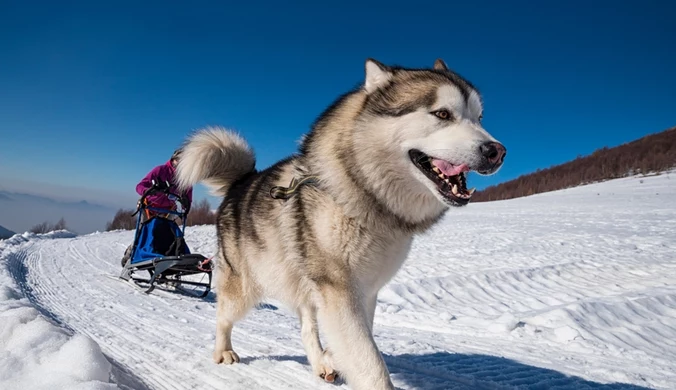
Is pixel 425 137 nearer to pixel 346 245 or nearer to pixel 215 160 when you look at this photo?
pixel 346 245

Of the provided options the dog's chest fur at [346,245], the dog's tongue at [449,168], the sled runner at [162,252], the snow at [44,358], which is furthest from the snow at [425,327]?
the dog's tongue at [449,168]

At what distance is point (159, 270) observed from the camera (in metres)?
6.60

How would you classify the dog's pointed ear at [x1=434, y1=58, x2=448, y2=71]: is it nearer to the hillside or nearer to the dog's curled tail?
the dog's curled tail

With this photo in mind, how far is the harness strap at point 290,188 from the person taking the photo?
9.20ft

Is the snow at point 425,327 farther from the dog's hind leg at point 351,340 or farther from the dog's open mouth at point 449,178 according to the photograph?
the dog's open mouth at point 449,178

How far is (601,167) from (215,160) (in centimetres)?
5165

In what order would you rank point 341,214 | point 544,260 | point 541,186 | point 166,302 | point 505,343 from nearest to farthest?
point 341,214
point 505,343
point 166,302
point 544,260
point 541,186

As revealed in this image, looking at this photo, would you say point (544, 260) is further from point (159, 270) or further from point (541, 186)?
point (541, 186)

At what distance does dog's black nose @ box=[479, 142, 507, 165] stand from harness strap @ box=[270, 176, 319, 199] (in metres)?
1.05

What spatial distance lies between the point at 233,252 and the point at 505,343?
306cm

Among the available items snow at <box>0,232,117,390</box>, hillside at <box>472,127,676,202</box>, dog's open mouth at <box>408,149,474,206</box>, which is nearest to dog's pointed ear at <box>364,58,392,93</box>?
dog's open mouth at <box>408,149,474,206</box>

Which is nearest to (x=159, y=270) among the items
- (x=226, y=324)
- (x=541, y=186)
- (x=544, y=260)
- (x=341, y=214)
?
(x=226, y=324)

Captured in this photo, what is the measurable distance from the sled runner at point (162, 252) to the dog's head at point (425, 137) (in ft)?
15.8

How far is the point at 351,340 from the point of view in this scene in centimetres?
241
